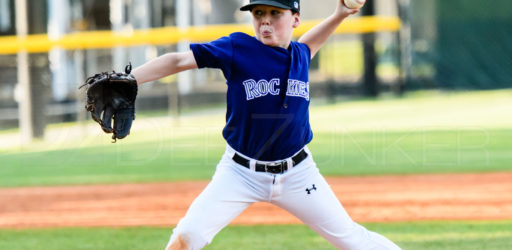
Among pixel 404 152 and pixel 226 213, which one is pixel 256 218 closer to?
pixel 226 213

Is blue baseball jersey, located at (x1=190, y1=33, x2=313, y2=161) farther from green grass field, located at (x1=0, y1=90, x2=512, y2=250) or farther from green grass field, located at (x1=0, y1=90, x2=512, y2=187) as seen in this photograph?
green grass field, located at (x1=0, y1=90, x2=512, y2=187)

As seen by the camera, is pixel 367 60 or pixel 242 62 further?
pixel 367 60

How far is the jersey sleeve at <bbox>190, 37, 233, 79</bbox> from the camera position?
3.17 metres

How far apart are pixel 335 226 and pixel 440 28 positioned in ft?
47.0

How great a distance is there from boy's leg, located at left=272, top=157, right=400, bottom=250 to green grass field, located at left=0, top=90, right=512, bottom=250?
56.9 inches

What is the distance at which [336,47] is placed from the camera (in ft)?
54.1

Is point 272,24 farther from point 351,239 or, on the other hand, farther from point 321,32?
point 351,239

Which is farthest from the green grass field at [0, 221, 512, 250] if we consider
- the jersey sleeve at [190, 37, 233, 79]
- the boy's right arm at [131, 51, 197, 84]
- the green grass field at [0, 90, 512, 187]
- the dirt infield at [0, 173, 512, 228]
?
the green grass field at [0, 90, 512, 187]

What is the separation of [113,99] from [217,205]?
27.3 inches

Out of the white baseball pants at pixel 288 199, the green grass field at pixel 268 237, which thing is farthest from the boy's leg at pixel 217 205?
the green grass field at pixel 268 237

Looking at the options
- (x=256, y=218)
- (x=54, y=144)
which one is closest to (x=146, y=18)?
(x=54, y=144)

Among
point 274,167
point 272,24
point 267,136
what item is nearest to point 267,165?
point 274,167

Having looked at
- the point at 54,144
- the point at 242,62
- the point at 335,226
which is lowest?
the point at 54,144

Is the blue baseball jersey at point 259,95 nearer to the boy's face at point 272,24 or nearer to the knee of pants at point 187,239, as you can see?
the boy's face at point 272,24
